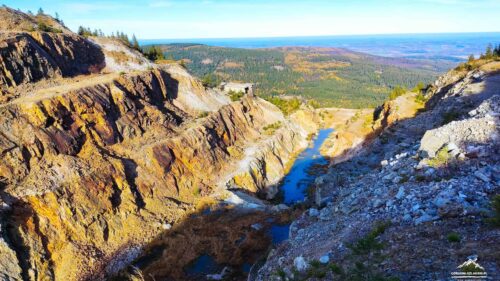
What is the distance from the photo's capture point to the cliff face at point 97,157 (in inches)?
1273

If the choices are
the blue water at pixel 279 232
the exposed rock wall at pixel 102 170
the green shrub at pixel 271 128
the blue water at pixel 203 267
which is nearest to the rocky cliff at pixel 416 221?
the blue water at pixel 279 232

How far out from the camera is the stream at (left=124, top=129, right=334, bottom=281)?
3241cm

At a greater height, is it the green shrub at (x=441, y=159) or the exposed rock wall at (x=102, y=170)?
Result: the green shrub at (x=441, y=159)

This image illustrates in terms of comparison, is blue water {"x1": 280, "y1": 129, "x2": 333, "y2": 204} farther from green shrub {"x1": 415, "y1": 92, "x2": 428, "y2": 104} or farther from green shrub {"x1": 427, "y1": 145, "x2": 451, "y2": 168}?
green shrub {"x1": 427, "y1": 145, "x2": 451, "y2": 168}

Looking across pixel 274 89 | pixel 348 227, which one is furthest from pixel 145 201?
pixel 274 89

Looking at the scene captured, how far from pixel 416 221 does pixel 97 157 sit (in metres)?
36.3

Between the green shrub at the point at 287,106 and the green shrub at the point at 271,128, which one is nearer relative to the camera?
the green shrub at the point at 271,128

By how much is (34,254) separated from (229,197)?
76.6 ft

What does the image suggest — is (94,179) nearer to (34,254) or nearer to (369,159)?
(34,254)

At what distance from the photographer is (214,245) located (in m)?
36.1

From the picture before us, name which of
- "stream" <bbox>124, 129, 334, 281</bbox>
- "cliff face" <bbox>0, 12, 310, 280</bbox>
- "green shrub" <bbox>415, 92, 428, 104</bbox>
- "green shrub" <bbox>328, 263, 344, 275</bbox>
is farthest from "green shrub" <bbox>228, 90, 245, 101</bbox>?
"green shrub" <bbox>328, 263, 344, 275</bbox>

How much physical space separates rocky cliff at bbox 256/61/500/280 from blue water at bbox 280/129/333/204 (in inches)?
913

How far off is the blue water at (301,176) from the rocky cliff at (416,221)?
23.2m

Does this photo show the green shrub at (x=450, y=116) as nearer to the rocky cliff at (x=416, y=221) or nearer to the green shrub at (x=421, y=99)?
the rocky cliff at (x=416, y=221)
